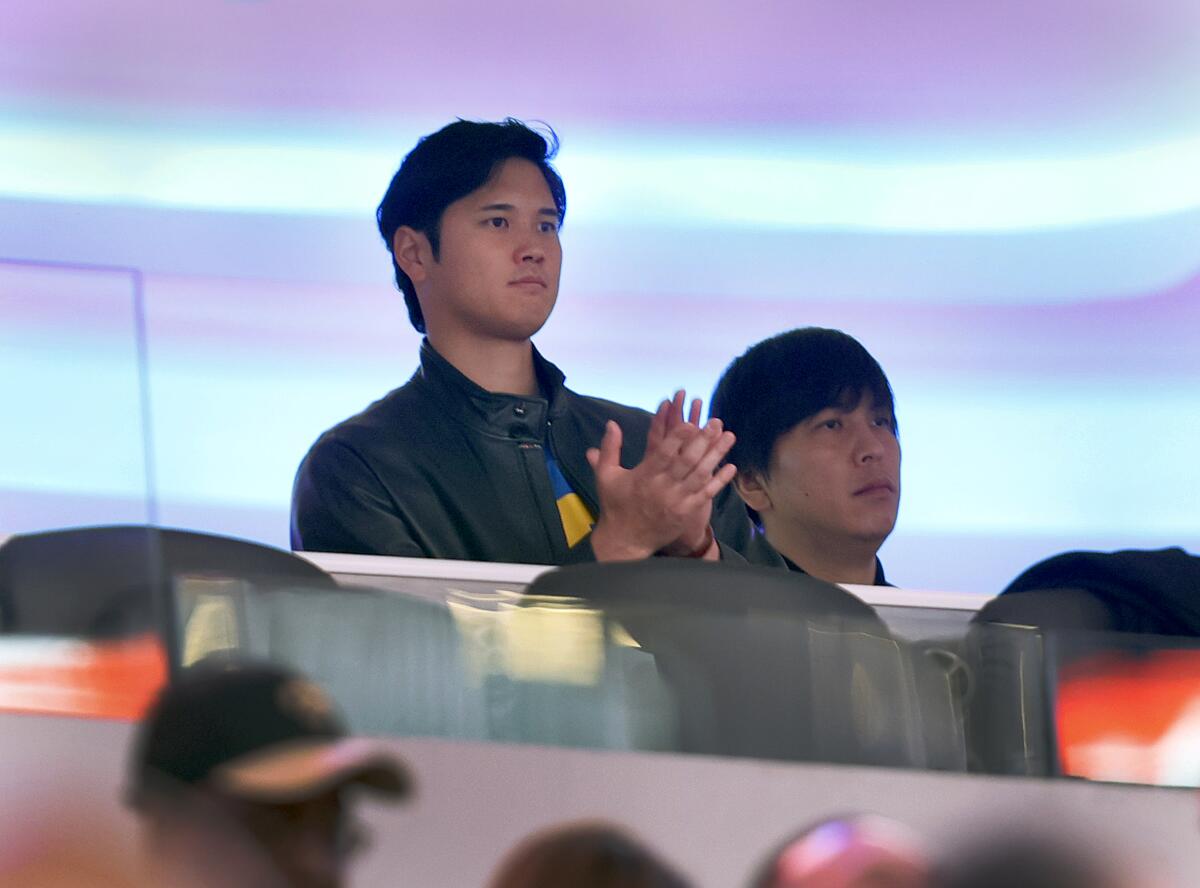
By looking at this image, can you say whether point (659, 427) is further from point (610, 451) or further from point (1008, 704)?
point (1008, 704)

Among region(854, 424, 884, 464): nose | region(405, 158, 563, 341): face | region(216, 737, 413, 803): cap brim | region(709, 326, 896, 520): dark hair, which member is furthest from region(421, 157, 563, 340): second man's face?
region(216, 737, 413, 803): cap brim

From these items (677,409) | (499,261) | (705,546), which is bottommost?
(705,546)

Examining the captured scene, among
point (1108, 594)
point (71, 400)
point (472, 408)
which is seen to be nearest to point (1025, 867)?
point (1108, 594)

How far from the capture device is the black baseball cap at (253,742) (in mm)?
643

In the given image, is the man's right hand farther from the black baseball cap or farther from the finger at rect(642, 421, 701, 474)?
the black baseball cap

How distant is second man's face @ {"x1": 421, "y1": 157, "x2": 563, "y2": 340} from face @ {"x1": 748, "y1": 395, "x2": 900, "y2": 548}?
0.28m

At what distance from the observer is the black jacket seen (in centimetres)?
139

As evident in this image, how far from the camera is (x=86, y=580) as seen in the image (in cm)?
71

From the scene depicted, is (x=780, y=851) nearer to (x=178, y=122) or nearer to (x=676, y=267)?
(x=676, y=267)

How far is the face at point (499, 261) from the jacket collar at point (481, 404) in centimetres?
4

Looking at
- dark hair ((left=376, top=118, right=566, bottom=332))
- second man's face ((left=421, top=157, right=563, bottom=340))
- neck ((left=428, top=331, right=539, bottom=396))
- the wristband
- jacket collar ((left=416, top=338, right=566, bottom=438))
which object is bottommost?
the wristband

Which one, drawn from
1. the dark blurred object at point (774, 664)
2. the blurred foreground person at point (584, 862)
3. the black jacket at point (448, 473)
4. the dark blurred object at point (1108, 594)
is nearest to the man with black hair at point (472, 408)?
the black jacket at point (448, 473)

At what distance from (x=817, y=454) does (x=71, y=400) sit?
2.97 feet

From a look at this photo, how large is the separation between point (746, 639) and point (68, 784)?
319 mm
